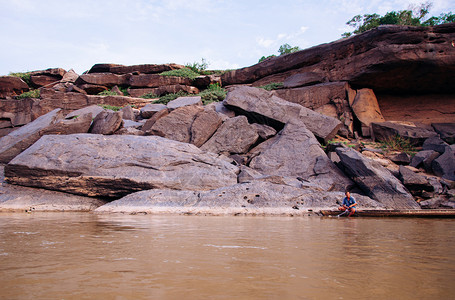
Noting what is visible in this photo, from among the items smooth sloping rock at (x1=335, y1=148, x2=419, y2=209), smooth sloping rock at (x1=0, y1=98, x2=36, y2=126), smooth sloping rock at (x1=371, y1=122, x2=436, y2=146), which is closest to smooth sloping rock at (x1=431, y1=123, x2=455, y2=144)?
smooth sloping rock at (x1=371, y1=122, x2=436, y2=146)

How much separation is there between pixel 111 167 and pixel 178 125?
4.60 meters

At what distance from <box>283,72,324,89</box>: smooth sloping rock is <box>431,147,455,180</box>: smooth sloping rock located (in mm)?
7989

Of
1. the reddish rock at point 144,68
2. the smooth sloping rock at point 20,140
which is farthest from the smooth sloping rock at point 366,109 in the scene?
the reddish rock at point 144,68

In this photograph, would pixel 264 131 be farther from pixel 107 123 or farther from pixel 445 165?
pixel 445 165

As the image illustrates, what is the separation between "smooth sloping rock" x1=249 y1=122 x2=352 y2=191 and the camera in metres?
10.8

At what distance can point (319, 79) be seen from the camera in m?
18.1

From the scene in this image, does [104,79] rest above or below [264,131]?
above

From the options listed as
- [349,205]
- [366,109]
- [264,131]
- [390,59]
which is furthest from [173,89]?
[349,205]

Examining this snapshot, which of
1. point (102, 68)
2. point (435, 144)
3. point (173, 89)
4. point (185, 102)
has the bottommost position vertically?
point (435, 144)

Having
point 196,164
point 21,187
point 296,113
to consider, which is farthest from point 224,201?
point 296,113

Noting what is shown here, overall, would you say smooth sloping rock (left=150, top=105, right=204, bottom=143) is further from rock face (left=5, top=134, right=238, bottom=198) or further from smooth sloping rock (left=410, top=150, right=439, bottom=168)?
smooth sloping rock (left=410, top=150, right=439, bottom=168)

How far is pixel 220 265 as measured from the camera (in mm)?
2863

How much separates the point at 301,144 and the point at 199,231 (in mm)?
8148

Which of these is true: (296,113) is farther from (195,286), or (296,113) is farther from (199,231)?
(195,286)
